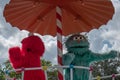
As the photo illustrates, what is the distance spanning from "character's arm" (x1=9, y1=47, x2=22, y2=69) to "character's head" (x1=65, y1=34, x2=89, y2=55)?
1026 millimetres

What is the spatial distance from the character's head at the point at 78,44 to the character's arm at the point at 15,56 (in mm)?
1026

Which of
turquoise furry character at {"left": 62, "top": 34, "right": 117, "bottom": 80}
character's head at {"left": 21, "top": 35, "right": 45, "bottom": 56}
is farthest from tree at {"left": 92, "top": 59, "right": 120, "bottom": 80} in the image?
character's head at {"left": 21, "top": 35, "right": 45, "bottom": 56}

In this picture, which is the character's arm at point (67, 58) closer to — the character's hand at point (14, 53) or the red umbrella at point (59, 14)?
the red umbrella at point (59, 14)

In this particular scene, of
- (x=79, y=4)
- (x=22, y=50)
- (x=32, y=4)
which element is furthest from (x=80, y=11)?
(x=22, y=50)

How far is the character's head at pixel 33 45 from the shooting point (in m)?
5.13

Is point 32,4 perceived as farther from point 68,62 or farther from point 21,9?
point 68,62

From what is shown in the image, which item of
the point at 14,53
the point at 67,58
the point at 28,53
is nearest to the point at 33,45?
the point at 28,53

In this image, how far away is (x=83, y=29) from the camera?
5664mm

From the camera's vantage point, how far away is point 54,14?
17.9ft

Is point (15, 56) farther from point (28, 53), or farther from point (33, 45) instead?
point (33, 45)

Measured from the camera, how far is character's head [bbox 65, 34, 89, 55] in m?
5.67

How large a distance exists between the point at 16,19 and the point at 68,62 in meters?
1.10

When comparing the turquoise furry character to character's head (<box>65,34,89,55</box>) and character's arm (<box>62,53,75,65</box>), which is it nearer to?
character's head (<box>65,34,89,55</box>)

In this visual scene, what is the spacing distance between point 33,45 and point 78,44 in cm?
89
